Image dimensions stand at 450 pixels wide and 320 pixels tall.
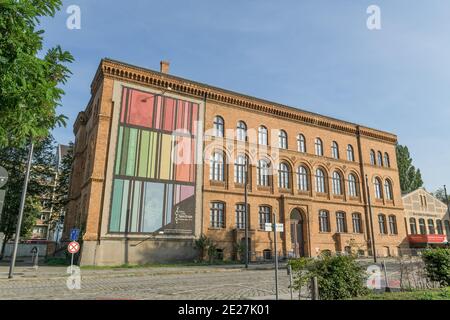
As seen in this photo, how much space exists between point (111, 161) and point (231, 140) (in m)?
10.4

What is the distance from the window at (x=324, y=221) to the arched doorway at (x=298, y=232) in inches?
90.2

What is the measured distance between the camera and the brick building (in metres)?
21.8

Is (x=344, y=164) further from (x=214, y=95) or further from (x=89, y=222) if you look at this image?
(x=89, y=222)

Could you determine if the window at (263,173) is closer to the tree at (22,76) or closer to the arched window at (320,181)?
the arched window at (320,181)

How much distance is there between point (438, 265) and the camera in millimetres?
9898

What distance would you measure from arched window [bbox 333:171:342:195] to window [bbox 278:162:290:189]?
20.0 ft

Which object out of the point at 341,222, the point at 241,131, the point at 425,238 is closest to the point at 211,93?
the point at 241,131

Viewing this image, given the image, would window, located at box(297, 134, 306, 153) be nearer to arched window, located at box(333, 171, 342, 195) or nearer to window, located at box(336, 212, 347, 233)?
arched window, located at box(333, 171, 342, 195)

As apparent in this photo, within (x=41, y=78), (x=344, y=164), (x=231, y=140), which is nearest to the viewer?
(x=41, y=78)

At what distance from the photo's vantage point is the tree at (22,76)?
538 cm

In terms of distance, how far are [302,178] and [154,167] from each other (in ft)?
49.5

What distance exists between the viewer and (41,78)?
228 inches

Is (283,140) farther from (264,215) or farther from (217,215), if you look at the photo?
(217,215)

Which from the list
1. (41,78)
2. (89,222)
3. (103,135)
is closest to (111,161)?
(103,135)
